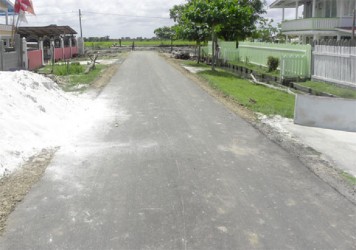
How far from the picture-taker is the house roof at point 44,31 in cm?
3966

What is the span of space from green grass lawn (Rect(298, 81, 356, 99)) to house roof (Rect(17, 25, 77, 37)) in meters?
30.2

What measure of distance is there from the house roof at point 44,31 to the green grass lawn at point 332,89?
30.2m

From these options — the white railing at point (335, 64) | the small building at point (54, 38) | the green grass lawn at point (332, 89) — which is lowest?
the green grass lawn at point (332, 89)

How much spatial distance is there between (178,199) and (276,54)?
18.6 metres

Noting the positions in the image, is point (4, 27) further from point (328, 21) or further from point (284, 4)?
point (328, 21)

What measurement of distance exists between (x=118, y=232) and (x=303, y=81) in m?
15.2

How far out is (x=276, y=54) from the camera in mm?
22734

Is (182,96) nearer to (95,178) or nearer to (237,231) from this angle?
(95,178)

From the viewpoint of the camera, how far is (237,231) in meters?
4.65

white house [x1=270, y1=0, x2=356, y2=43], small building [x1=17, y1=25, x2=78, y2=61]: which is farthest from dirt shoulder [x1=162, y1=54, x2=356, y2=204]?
small building [x1=17, y1=25, x2=78, y2=61]

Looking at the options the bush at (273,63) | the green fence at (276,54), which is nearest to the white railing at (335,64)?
the green fence at (276,54)

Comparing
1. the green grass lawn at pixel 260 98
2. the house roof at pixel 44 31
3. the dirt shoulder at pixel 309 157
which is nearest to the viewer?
the dirt shoulder at pixel 309 157

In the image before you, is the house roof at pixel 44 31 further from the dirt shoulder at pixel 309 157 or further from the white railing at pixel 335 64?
the dirt shoulder at pixel 309 157

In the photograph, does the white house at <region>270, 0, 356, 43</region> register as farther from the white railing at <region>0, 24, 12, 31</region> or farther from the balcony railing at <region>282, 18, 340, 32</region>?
the white railing at <region>0, 24, 12, 31</region>
